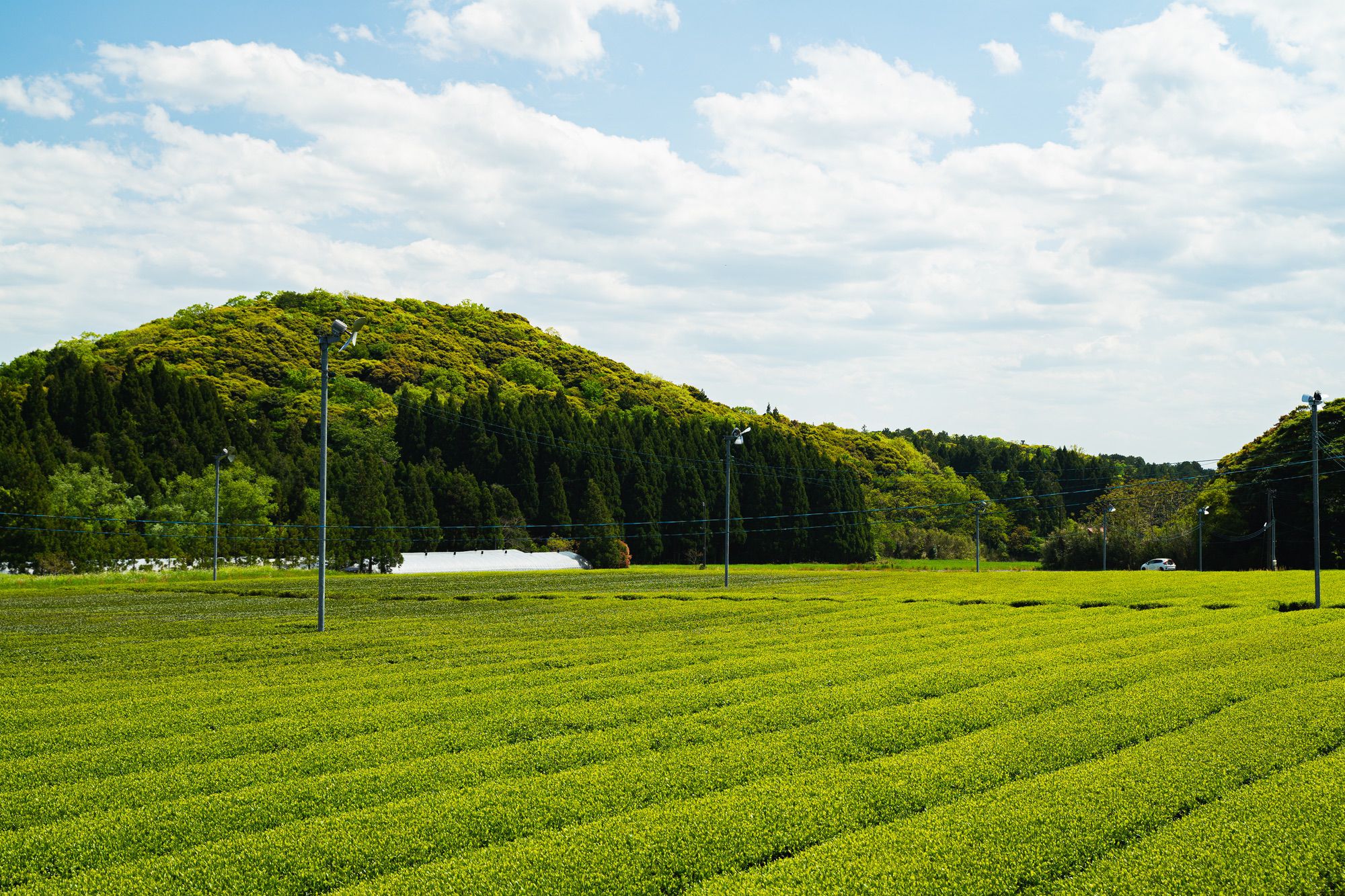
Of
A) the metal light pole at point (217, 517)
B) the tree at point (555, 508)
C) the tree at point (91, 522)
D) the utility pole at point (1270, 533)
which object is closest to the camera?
the metal light pole at point (217, 517)

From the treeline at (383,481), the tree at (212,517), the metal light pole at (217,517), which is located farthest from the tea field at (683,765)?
the tree at (212,517)

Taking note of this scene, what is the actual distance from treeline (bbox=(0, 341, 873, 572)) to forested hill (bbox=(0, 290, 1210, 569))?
0.72 ft

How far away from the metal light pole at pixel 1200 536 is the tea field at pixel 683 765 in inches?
2326

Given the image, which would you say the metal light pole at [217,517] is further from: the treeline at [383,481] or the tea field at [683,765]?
the tea field at [683,765]

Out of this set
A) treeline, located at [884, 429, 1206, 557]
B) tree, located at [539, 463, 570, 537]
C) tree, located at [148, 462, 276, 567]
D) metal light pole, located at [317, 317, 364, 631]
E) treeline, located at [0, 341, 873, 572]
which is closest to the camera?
metal light pole, located at [317, 317, 364, 631]

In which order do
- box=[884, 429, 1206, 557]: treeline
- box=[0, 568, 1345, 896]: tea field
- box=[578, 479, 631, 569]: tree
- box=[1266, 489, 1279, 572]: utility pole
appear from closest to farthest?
box=[0, 568, 1345, 896]: tea field
box=[1266, 489, 1279, 572]: utility pole
box=[578, 479, 631, 569]: tree
box=[884, 429, 1206, 557]: treeline

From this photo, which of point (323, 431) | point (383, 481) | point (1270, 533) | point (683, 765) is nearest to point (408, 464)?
point (383, 481)

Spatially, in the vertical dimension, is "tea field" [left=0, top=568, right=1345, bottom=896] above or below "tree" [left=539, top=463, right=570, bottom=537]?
below

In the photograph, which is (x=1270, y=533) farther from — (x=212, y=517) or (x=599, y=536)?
(x=212, y=517)

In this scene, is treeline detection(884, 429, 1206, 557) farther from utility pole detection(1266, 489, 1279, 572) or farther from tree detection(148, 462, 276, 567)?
tree detection(148, 462, 276, 567)

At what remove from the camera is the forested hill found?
79.2 metres

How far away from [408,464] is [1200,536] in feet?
242

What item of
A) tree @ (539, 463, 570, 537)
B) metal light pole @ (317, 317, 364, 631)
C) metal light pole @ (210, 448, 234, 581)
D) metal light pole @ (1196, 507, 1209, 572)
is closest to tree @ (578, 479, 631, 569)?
tree @ (539, 463, 570, 537)

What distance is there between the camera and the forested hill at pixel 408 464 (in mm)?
79188
